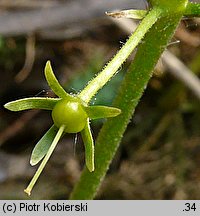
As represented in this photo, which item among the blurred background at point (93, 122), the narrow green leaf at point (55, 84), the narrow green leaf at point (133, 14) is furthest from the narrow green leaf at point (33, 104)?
the blurred background at point (93, 122)

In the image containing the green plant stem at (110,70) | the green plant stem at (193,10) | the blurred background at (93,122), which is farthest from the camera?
the blurred background at (93,122)

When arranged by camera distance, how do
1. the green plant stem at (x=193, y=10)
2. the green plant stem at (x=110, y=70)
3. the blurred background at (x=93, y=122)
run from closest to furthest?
the green plant stem at (x=110, y=70)
the green plant stem at (x=193, y=10)
the blurred background at (x=93, y=122)

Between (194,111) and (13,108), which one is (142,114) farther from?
(13,108)

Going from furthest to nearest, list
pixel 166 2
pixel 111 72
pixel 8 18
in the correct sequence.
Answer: pixel 8 18
pixel 166 2
pixel 111 72

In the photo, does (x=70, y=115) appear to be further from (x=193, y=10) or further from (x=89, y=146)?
(x=193, y=10)

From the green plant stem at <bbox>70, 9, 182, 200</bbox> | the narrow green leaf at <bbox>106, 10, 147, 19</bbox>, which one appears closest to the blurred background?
the green plant stem at <bbox>70, 9, 182, 200</bbox>

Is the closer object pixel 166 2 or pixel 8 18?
pixel 166 2

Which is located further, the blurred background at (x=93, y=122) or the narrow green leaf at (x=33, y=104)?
the blurred background at (x=93, y=122)

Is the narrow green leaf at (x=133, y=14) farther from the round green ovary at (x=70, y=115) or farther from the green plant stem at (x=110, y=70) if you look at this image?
the round green ovary at (x=70, y=115)
